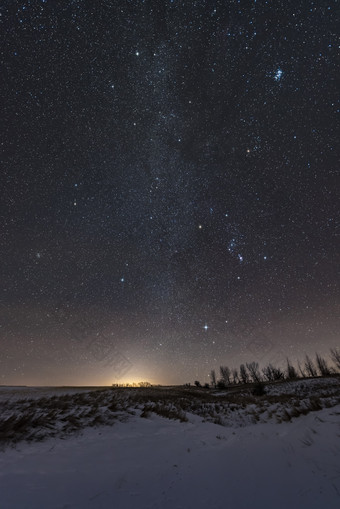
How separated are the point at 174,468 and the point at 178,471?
177mm

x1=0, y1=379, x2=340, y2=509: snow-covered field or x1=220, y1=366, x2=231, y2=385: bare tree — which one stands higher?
x1=220, y1=366, x2=231, y2=385: bare tree

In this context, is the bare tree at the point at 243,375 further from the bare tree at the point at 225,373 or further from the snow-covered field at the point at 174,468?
the snow-covered field at the point at 174,468

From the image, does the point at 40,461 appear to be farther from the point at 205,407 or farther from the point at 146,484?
the point at 205,407

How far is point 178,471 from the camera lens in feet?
14.7

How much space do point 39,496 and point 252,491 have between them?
3.40 meters

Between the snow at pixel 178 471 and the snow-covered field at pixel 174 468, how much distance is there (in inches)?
0.6

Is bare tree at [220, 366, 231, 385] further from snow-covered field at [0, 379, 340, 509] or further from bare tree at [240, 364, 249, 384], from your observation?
snow-covered field at [0, 379, 340, 509]

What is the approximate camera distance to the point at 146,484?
3.99m

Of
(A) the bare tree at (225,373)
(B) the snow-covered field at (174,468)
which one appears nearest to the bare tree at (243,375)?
(A) the bare tree at (225,373)

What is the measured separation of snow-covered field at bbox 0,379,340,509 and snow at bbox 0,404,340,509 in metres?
0.02

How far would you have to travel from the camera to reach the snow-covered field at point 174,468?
341cm

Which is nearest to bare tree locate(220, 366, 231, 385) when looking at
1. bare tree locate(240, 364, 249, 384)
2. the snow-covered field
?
bare tree locate(240, 364, 249, 384)

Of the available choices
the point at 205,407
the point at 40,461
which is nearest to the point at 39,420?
the point at 40,461

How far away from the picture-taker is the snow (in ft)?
11.1
